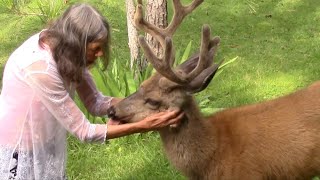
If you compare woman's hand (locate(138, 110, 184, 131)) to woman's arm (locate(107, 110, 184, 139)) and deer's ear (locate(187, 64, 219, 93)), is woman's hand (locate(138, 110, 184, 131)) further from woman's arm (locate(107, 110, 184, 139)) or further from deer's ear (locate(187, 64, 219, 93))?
deer's ear (locate(187, 64, 219, 93))

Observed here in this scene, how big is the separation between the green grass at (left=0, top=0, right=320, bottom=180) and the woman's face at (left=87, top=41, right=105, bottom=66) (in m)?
2.09

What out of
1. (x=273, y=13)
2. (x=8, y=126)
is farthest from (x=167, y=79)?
(x=273, y=13)

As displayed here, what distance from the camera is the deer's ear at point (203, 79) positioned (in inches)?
167

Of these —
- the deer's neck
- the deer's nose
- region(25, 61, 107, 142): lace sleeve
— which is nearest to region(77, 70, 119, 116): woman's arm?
the deer's nose

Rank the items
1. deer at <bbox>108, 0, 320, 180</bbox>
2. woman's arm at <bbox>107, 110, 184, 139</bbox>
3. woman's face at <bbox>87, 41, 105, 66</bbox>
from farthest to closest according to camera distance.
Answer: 1. deer at <bbox>108, 0, 320, 180</bbox>
2. woman's arm at <bbox>107, 110, 184, 139</bbox>
3. woman's face at <bbox>87, 41, 105, 66</bbox>

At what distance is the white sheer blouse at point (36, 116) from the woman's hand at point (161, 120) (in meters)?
0.30

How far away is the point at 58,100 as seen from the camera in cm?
385

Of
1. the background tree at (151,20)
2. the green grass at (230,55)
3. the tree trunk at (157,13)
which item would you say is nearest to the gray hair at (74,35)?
the green grass at (230,55)

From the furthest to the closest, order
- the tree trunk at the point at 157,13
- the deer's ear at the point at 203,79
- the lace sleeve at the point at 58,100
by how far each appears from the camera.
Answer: the tree trunk at the point at 157,13, the deer's ear at the point at 203,79, the lace sleeve at the point at 58,100

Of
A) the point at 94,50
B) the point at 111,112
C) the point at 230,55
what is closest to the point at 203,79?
the point at 111,112

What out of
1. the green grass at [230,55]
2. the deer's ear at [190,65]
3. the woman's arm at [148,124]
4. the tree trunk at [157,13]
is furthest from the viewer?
the tree trunk at [157,13]

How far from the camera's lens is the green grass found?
612 cm

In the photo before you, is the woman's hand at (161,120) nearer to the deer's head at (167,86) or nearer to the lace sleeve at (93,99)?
the deer's head at (167,86)

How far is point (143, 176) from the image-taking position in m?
5.81
